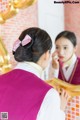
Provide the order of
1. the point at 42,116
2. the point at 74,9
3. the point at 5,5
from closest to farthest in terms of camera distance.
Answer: the point at 42,116, the point at 5,5, the point at 74,9

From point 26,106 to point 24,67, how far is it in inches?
4.8

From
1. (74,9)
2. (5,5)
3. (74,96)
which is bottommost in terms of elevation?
(74,96)

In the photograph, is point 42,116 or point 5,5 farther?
point 5,5

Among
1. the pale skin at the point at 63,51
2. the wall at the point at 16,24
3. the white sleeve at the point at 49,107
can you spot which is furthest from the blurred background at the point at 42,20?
the white sleeve at the point at 49,107

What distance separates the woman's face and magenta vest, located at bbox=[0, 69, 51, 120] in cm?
40

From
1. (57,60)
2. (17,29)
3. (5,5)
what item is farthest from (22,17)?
(57,60)

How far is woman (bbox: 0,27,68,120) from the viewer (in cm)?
79

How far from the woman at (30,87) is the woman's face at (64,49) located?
13.6 inches

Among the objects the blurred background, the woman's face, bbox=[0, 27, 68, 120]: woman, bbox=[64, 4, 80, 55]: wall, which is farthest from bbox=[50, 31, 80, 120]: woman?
bbox=[64, 4, 80, 55]: wall

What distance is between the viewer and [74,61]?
118 cm

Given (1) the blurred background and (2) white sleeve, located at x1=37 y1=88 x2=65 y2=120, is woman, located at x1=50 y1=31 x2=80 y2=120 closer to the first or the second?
(2) white sleeve, located at x1=37 y1=88 x2=65 y2=120

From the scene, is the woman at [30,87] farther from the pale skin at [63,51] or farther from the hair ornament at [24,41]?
the pale skin at [63,51]

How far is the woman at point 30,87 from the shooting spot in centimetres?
79

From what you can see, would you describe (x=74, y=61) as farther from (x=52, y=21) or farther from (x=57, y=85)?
(x=52, y=21)
